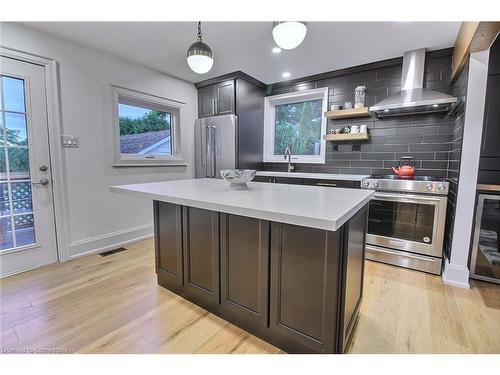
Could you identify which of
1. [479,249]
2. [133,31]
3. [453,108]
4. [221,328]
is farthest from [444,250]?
[133,31]

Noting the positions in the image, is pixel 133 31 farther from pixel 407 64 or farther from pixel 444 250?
pixel 444 250

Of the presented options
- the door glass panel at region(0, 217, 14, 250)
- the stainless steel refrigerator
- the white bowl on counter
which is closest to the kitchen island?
the white bowl on counter

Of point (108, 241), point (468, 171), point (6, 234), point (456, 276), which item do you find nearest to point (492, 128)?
point (468, 171)

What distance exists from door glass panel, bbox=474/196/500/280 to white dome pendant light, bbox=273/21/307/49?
2.12 metres

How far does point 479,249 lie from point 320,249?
6.60 ft

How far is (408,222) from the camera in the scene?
2479 mm

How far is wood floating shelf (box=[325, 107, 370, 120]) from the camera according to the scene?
2.98 meters

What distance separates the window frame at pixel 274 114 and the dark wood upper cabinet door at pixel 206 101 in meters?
0.90

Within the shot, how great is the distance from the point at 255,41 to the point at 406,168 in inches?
85.6

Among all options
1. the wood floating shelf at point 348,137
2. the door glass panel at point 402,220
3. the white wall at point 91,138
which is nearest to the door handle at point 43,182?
the white wall at point 91,138

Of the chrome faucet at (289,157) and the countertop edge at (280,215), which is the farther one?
the chrome faucet at (289,157)

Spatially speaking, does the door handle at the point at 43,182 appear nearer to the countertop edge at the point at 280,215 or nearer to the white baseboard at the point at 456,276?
the countertop edge at the point at 280,215

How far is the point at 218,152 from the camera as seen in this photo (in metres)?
3.59

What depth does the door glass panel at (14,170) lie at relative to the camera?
219 cm
